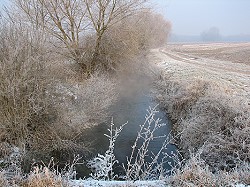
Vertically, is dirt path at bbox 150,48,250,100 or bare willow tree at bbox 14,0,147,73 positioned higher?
bare willow tree at bbox 14,0,147,73

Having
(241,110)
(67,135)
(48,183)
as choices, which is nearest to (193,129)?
(241,110)

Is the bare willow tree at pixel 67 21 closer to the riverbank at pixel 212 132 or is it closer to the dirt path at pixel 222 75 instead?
the dirt path at pixel 222 75

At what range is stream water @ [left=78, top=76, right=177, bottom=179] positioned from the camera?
32.3 ft

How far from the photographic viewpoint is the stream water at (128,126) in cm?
985

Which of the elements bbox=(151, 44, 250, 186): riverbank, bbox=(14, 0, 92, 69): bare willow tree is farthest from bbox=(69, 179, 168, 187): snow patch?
bbox=(14, 0, 92, 69): bare willow tree

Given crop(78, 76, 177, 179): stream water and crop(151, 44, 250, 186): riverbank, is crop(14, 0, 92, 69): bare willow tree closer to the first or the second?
crop(78, 76, 177, 179): stream water

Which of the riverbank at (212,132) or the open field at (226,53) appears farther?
the open field at (226,53)

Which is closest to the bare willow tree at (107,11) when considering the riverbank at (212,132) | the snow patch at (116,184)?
the riverbank at (212,132)

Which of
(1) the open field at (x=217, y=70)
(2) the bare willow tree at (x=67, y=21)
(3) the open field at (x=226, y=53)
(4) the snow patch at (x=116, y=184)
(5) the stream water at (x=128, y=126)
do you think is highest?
(2) the bare willow tree at (x=67, y=21)

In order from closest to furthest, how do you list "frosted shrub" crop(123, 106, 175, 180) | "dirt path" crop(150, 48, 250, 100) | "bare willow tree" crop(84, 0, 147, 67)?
"frosted shrub" crop(123, 106, 175, 180), "dirt path" crop(150, 48, 250, 100), "bare willow tree" crop(84, 0, 147, 67)

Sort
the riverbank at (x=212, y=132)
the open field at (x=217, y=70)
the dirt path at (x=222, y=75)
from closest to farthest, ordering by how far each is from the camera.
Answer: the riverbank at (x=212, y=132) → the dirt path at (x=222, y=75) → the open field at (x=217, y=70)

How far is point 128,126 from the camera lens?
39.7 ft

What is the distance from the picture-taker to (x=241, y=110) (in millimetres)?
9180

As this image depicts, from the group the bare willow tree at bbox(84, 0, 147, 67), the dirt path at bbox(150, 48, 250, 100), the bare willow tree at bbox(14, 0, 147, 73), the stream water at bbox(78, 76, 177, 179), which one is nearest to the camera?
the stream water at bbox(78, 76, 177, 179)
